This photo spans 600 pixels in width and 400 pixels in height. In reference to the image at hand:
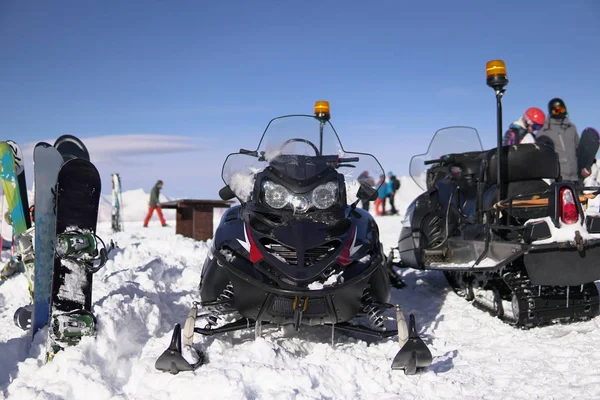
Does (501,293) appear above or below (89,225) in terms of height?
below

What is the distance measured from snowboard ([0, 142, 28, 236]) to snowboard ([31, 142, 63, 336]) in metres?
1.75

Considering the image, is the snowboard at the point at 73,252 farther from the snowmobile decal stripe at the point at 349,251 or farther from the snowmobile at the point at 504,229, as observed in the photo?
the snowmobile at the point at 504,229

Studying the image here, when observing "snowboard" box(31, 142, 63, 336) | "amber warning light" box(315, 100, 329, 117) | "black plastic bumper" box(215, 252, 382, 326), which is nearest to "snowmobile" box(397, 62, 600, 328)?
"amber warning light" box(315, 100, 329, 117)

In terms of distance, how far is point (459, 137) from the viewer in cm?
697

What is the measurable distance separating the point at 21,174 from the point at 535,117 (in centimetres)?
634

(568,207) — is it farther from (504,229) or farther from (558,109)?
(558,109)

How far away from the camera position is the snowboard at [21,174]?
18.5 ft

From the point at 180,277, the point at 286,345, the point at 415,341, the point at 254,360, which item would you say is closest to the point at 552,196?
the point at 415,341

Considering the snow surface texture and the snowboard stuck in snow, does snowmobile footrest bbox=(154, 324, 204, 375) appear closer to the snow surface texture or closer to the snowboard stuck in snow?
the snow surface texture

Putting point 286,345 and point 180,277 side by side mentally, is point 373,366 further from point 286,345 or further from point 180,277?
point 180,277

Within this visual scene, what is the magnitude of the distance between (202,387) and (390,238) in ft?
31.8

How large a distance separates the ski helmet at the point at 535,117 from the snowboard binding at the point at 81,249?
6195 mm

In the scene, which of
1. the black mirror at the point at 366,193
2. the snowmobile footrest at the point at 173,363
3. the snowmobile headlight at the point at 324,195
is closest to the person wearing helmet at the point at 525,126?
the black mirror at the point at 366,193

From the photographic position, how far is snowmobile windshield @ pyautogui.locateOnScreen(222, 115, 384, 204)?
Result: 161 inches
